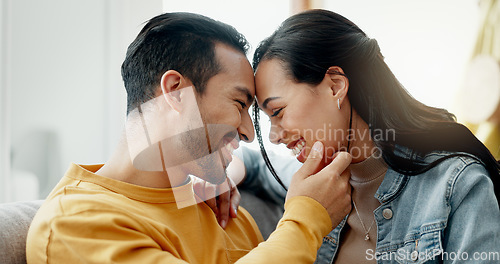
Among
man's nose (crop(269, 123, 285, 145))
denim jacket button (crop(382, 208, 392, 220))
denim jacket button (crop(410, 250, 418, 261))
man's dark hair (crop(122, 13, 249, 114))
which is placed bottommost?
denim jacket button (crop(410, 250, 418, 261))

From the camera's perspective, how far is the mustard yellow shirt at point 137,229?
79cm

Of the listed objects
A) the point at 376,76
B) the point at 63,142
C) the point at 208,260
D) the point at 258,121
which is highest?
the point at 376,76

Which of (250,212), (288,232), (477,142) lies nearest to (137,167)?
(288,232)

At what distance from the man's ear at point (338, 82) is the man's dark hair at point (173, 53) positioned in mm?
300

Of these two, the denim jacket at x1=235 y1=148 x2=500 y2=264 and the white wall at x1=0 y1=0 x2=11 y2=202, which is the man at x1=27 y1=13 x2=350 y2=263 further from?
the white wall at x1=0 y1=0 x2=11 y2=202

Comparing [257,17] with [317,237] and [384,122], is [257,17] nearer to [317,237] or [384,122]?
[384,122]

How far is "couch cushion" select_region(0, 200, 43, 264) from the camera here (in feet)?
2.86

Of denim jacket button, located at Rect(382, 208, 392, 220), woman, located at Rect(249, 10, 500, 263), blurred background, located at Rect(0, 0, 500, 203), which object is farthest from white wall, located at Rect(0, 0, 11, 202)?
denim jacket button, located at Rect(382, 208, 392, 220)

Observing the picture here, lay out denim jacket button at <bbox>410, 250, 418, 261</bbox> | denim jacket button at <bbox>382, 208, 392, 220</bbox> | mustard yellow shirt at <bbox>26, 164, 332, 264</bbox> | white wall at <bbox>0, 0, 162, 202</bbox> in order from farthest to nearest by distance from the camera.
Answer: white wall at <bbox>0, 0, 162, 202</bbox>, denim jacket button at <bbox>382, 208, 392, 220</bbox>, denim jacket button at <bbox>410, 250, 418, 261</bbox>, mustard yellow shirt at <bbox>26, 164, 332, 264</bbox>

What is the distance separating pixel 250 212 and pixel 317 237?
1.78ft

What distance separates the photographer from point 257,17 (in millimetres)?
2105

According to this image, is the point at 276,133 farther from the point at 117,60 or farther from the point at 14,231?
the point at 117,60

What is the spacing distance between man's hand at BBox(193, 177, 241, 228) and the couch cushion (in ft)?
1.33

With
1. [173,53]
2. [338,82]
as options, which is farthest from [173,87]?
[338,82]
